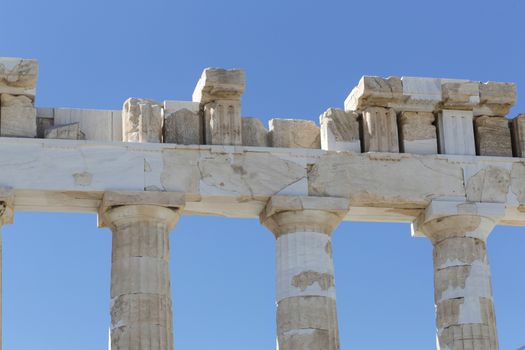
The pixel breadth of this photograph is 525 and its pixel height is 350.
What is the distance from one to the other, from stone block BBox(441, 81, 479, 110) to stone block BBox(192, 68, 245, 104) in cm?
428

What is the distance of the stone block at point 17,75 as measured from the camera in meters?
30.8

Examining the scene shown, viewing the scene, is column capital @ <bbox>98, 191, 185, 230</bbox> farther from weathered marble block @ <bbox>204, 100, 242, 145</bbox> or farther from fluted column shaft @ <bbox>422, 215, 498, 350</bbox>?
fluted column shaft @ <bbox>422, 215, 498, 350</bbox>

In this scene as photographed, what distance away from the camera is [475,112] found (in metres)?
33.1

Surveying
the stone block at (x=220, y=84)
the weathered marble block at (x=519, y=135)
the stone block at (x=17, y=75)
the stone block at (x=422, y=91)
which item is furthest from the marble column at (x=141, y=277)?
the weathered marble block at (x=519, y=135)

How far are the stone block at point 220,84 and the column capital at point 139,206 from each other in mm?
2284

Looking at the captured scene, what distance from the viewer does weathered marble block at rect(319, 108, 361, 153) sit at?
3206 cm

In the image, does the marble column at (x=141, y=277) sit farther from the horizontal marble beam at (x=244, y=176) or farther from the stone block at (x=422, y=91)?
the stone block at (x=422, y=91)

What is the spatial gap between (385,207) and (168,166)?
449 cm

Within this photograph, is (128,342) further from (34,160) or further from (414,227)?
(414,227)

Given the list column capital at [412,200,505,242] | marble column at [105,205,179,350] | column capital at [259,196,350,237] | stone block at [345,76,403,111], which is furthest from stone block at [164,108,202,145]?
column capital at [412,200,505,242]

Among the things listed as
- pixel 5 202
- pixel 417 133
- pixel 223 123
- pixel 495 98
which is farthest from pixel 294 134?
pixel 5 202

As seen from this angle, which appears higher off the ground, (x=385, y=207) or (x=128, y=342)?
(x=385, y=207)

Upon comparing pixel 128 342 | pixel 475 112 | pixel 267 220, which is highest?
pixel 475 112

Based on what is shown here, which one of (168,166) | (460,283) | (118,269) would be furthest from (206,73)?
(460,283)
